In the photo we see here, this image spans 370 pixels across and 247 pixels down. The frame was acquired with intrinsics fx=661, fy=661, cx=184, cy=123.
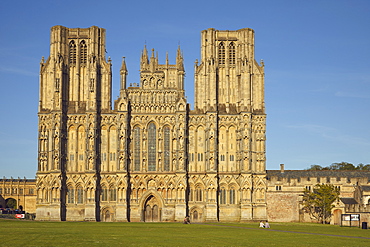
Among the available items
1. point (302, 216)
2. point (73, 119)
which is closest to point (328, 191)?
point (302, 216)

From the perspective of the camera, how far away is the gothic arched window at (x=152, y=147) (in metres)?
109

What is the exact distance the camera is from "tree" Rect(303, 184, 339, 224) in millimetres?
105188

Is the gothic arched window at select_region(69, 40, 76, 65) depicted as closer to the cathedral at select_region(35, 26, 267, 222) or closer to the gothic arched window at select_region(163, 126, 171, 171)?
the cathedral at select_region(35, 26, 267, 222)

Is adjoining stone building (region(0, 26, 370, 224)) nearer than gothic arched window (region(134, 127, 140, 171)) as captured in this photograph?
Yes

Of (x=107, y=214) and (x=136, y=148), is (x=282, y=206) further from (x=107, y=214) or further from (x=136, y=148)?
(x=107, y=214)

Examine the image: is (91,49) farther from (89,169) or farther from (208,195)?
(208,195)

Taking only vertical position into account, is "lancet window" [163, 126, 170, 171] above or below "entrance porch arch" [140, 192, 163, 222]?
above

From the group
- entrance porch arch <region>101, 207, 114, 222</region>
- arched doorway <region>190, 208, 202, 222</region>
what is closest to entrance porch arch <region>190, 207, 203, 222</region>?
arched doorway <region>190, 208, 202, 222</region>

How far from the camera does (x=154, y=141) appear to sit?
360 feet

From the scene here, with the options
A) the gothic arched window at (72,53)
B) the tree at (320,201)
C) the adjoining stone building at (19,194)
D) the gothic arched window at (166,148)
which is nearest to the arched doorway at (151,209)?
the gothic arched window at (166,148)

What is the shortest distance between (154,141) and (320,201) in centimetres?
2866

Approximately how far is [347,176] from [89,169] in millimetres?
44759

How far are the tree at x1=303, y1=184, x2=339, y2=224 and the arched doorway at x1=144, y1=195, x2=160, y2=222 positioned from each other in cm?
2432

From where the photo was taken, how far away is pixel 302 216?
360 feet
